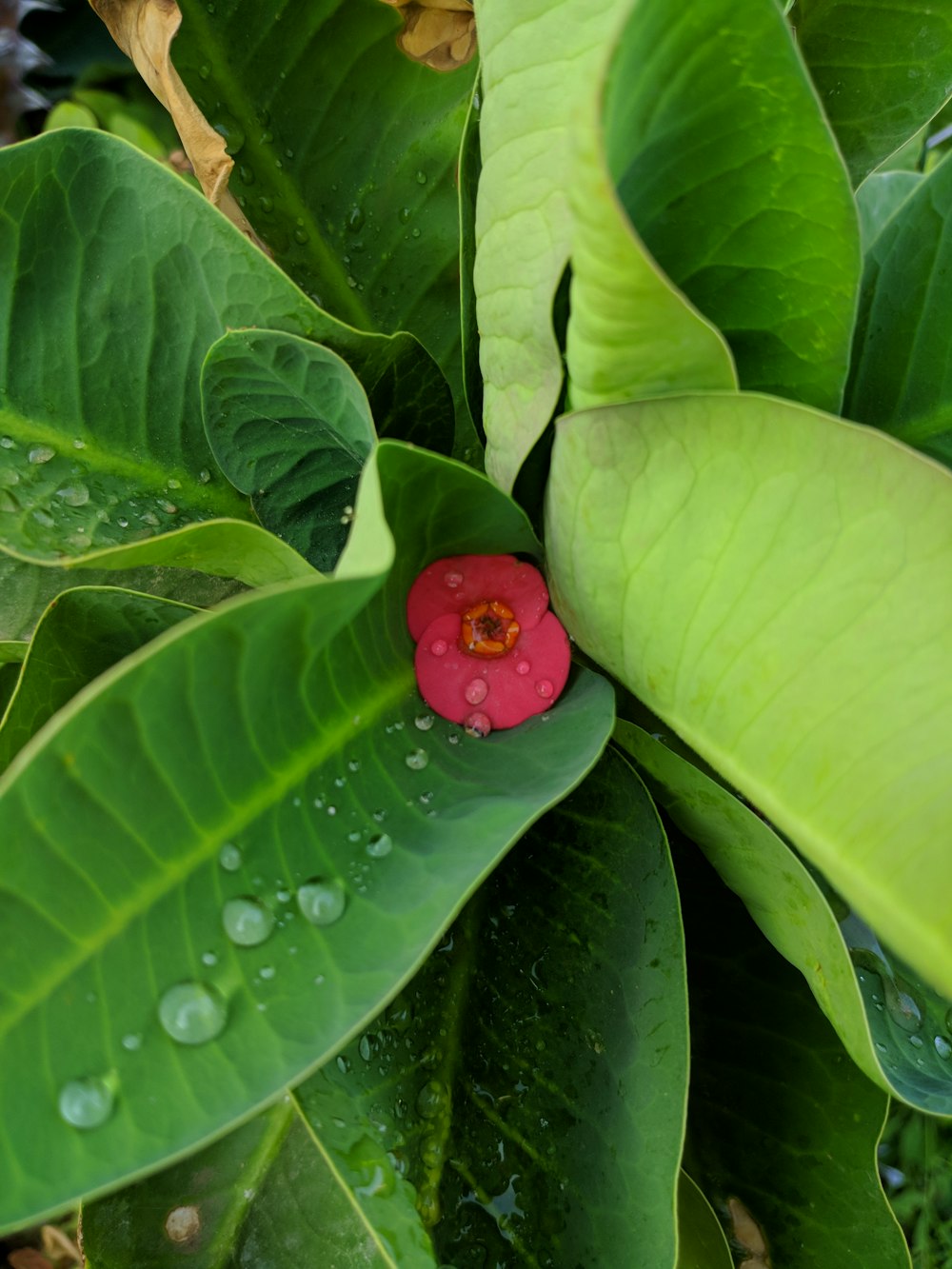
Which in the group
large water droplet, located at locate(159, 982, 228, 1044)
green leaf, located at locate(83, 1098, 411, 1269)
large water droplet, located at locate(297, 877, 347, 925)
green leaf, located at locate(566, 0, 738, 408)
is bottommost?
green leaf, located at locate(83, 1098, 411, 1269)

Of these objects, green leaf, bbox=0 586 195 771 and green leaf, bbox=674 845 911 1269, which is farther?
green leaf, bbox=674 845 911 1269

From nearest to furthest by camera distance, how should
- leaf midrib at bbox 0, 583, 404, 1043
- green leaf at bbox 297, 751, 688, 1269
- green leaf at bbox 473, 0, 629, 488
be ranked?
leaf midrib at bbox 0, 583, 404, 1043 < green leaf at bbox 473, 0, 629, 488 < green leaf at bbox 297, 751, 688, 1269

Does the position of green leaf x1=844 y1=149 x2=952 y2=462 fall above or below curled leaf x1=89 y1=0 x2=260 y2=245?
below

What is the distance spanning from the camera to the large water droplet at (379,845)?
1.61ft

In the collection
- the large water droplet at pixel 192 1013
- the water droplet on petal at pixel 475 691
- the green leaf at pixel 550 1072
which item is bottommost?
the green leaf at pixel 550 1072

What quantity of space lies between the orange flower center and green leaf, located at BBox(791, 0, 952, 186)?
515mm

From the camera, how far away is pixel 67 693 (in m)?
0.64

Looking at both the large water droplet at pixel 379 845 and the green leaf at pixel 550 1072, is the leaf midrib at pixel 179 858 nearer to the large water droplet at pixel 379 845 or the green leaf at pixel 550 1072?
the large water droplet at pixel 379 845

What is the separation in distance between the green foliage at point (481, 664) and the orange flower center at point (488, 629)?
25 mm

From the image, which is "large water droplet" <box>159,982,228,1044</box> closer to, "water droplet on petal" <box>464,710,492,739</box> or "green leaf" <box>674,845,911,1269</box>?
"water droplet on petal" <box>464,710,492,739</box>

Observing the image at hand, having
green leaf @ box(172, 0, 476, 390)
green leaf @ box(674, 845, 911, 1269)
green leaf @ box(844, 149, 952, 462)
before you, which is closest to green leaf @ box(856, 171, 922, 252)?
green leaf @ box(844, 149, 952, 462)

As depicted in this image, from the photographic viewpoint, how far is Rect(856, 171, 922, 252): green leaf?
2.73 ft

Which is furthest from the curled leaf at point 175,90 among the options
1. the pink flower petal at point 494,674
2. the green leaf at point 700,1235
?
the green leaf at point 700,1235

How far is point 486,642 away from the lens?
0.64 m
